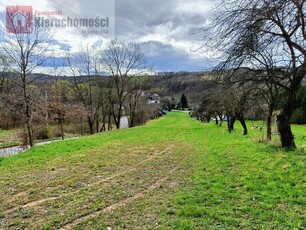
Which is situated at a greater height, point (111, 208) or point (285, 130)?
point (285, 130)

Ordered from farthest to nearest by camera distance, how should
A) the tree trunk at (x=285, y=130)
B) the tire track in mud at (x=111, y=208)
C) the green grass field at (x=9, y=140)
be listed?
the green grass field at (x=9, y=140), the tree trunk at (x=285, y=130), the tire track in mud at (x=111, y=208)

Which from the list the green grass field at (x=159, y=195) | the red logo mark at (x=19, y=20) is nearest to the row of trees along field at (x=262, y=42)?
the green grass field at (x=159, y=195)

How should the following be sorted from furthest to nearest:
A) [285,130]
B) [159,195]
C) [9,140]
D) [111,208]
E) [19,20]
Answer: [9,140] < [19,20] < [285,130] < [159,195] < [111,208]

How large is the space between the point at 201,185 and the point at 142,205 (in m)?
1.73

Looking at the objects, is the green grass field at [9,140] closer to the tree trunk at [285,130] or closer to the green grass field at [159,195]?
the green grass field at [159,195]

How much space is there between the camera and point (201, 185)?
18.6 ft

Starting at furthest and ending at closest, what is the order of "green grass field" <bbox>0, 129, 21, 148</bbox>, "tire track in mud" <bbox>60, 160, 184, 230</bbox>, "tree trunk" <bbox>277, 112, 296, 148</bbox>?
"green grass field" <bbox>0, 129, 21, 148</bbox> → "tree trunk" <bbox>277, 112, 296, 148</bbox> → "tire track in mud" <bbox>60, 160, 184, 230</bbox>

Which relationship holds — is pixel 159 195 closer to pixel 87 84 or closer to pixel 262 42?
pixel 262 42

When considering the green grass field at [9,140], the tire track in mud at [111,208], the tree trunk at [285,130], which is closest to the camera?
the tire track in mud at [111,208]

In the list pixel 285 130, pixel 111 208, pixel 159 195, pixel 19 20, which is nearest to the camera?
pixel 111 208

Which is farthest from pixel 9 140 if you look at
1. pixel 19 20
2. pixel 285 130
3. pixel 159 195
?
pixel 285 130

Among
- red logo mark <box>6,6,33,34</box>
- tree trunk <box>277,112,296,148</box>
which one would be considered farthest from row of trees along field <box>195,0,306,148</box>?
red logo mark <box>6,6,33,34</box>

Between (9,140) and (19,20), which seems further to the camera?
(9,140)

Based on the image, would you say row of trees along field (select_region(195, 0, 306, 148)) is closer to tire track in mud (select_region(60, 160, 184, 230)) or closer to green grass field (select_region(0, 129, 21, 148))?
tire track in mud (select_region(60, 160, 184, 230))
